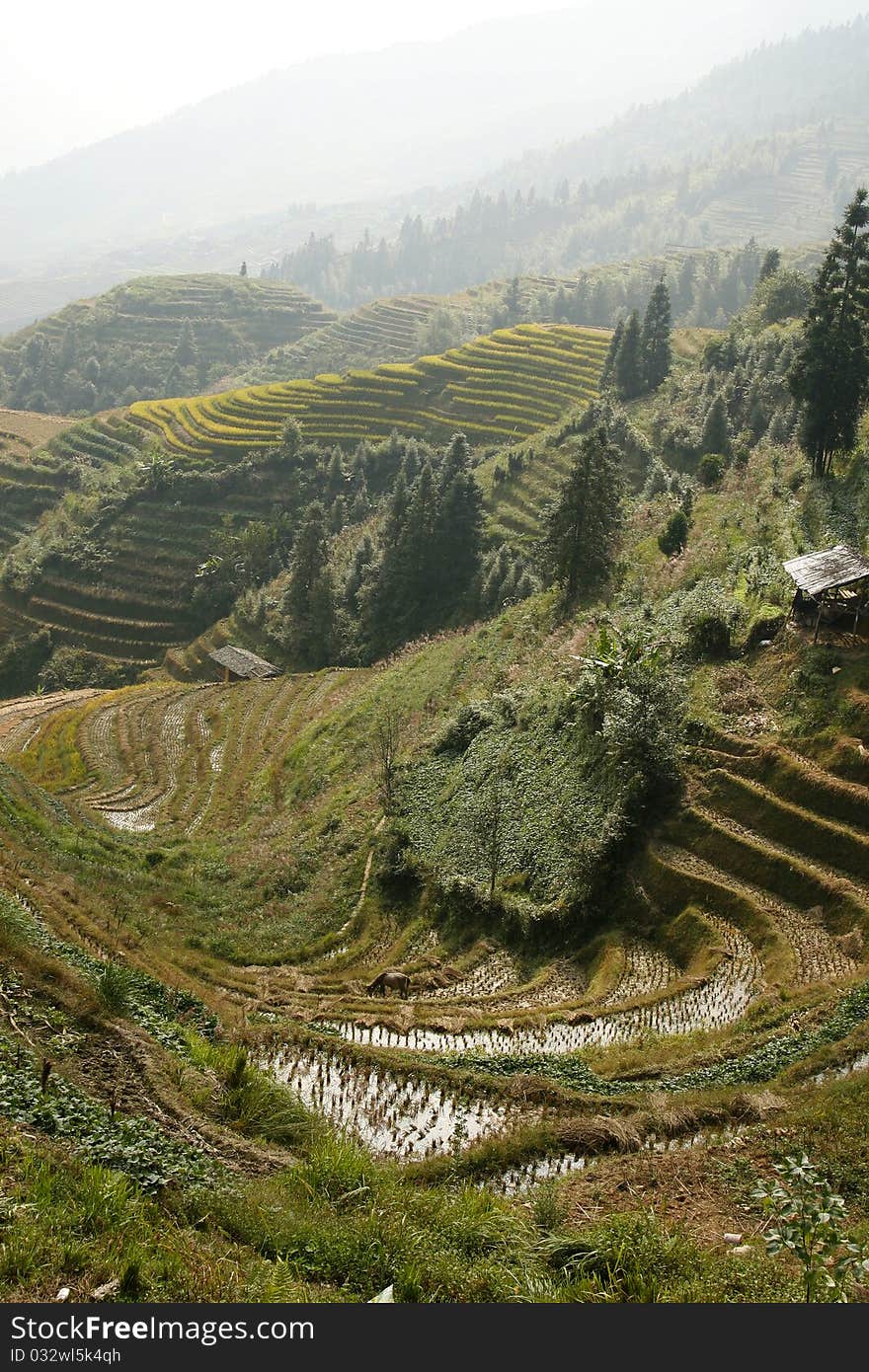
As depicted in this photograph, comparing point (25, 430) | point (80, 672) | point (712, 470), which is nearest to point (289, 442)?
point (80, 672)

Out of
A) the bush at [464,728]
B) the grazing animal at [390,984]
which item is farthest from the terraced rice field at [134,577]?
the grazing animal at [390,984]

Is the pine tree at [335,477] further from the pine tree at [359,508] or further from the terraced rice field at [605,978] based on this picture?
the terraced rice field at [605,978]

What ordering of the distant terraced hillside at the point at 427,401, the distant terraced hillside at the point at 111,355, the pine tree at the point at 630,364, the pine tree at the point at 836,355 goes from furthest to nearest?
the distant terraced hillside at the point at 111,355
the distant terraced hillside at the point at 427,401
the pine tree at the point at 630,364
the pine tree at the point at 836,355

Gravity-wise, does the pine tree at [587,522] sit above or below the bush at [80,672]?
above

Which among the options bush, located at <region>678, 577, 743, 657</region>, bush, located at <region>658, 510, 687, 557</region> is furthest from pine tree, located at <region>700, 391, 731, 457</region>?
bush, located at <region>678, 577, 743, 657</region>

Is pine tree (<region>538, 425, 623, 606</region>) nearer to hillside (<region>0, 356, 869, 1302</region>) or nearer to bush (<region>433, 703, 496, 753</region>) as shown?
hillside (<region>0, 356, 869, 1302</region>)

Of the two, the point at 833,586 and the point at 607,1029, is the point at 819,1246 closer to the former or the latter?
the point at 607,1029

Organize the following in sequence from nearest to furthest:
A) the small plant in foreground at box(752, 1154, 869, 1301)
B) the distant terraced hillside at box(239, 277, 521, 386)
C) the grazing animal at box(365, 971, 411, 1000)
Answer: the small plant in foreground at box(752, 1154, 869, 1301) < the grazing animal at box(365, 971, 411, 1000) < the distant terraced hillside at box(239, 277, 521, 386)
